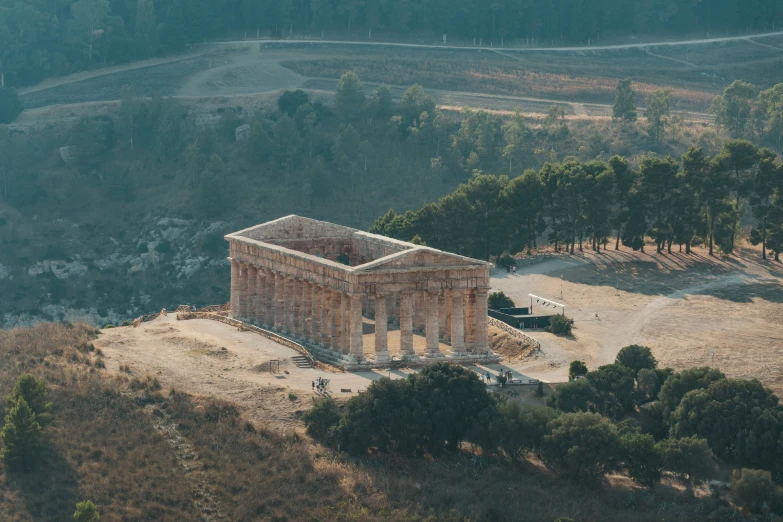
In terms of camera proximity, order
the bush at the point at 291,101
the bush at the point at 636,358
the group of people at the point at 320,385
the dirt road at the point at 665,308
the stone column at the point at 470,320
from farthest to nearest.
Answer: the bush at the point at 291,101 < the dirt road at the point at 665,308 < the stone column at the point at 470,320 < the bush at the point at 636,358 < the group of people at the point at 320,385

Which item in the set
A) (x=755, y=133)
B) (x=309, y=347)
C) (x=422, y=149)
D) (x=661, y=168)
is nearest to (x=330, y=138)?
(x=422, y=149)

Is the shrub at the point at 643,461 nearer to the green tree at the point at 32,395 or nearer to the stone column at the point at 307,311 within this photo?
the stone column at the point at 307,311

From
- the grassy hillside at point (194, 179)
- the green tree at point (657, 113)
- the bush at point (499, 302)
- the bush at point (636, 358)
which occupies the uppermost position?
the green tree at point (657, 113)

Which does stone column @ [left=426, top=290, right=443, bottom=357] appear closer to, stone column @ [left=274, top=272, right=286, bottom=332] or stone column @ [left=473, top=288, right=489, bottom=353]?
stone column @ [left=473, top=288, right=489, bottom=353]

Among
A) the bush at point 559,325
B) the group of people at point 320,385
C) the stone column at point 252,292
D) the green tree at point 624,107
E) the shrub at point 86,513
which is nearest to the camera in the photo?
the shrub at point 86,513

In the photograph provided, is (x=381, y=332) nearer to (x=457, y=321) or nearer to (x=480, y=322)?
(x=457, y=321)

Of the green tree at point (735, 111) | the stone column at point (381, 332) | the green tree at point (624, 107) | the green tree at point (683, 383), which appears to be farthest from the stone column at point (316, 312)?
the green tree at point (624, 107)

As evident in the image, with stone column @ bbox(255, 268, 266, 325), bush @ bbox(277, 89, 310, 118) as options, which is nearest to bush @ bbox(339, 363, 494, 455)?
stone column @ bbox(255, 268, 266, 325)

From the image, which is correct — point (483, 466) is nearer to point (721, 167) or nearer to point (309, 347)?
point (309, 347)
